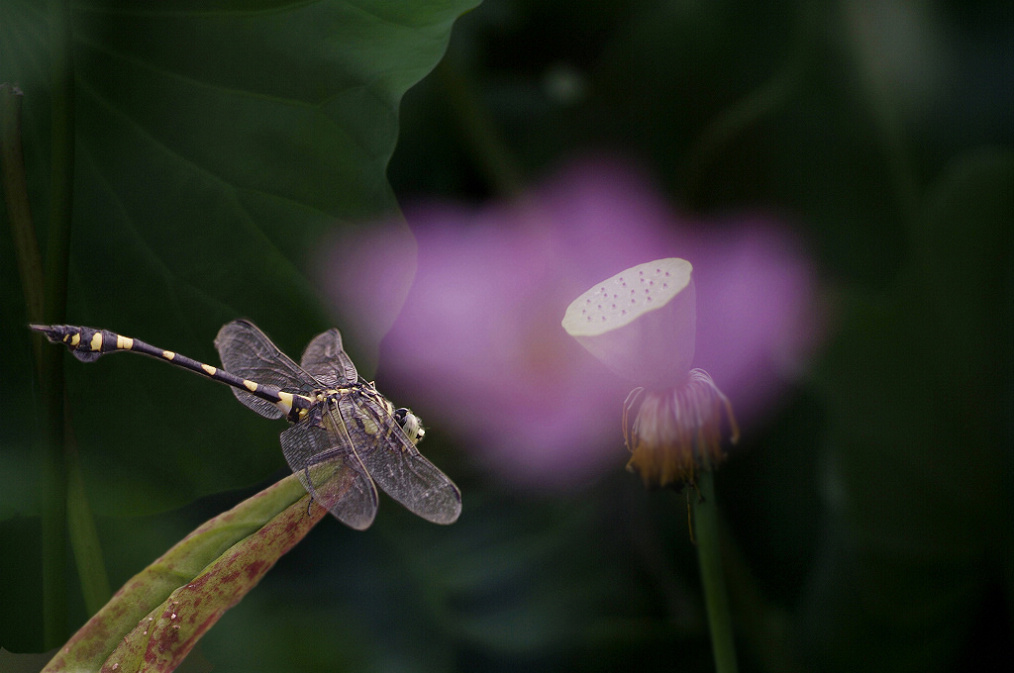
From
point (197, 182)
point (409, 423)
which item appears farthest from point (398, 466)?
point (197, 182)

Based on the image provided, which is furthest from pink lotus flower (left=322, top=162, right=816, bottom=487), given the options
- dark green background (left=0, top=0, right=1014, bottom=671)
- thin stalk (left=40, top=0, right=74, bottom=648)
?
thin stalk (left=40, top=0, right=74, bottom=648)

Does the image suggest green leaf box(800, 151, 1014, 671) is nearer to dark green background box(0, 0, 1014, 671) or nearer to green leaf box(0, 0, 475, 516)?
dark green background box(0, 0, 1014, 671)

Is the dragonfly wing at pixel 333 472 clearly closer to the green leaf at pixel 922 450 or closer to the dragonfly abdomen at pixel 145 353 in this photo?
the dragonfly abdomen at pixel 145 353

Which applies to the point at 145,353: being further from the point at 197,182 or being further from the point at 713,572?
the point at 713,572

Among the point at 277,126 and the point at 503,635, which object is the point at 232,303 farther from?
the point at 503,635

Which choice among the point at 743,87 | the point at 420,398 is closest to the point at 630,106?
the point at 743,87

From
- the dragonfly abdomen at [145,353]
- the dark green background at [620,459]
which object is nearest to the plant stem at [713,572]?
the dark green background at [620,459]
